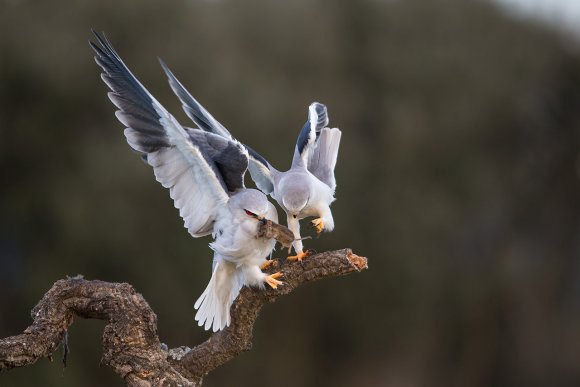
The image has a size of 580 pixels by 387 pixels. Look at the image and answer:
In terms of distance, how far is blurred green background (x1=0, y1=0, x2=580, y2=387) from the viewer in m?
12.6

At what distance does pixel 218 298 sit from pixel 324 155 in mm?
1281

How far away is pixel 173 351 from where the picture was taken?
16.1ft

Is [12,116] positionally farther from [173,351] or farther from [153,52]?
[173,351]

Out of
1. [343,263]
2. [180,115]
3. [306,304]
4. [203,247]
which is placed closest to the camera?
[343,263]

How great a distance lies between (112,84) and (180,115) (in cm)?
673

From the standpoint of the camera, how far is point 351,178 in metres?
13.8

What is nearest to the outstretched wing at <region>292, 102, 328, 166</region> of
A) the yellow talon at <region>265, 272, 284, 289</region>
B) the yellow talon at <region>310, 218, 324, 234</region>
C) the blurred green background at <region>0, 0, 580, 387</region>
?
the yellow talon at <region>310, 218, 324, 234</region>

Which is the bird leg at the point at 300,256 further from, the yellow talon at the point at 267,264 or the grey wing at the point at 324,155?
the grey wing at the point at 324,155

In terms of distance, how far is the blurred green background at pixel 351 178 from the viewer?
41.4 ft

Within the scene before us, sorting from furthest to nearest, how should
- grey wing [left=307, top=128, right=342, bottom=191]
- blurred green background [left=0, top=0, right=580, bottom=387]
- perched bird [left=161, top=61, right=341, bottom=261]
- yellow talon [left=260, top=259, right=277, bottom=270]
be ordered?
blurred green background [left=0, top=0, right=580, bottom=387] → grey wing [left=307, top=128, right=342, bottom=191] → perched bird [left=161, top=61, right=341, bottom=261] → yellow talon [left=260, top=259, right=277, bottom=270]

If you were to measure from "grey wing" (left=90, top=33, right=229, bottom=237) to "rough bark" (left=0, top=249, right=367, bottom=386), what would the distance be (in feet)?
2.14

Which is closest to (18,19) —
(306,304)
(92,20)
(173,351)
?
(92,20)

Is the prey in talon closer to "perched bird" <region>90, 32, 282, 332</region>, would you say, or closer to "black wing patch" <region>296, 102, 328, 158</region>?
"perched bird" <region>90, 32, 282, 332</region>

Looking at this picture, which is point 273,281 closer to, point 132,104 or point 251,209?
point 251,209
